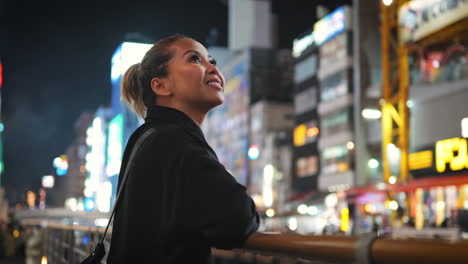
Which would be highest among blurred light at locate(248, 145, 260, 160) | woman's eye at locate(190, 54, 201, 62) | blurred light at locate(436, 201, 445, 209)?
blurred light at locate(248, 145, 260, 160)

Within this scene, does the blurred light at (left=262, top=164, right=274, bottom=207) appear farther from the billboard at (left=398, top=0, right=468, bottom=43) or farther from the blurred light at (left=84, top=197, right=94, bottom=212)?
the blurred light at (left=84, top=197, right=94, bottom=212)

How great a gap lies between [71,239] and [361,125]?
43230 mm

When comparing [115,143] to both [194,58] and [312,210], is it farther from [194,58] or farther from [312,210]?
[194,58]

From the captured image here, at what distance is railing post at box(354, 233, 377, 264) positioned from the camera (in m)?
1.14

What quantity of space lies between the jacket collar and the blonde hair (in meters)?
0.16

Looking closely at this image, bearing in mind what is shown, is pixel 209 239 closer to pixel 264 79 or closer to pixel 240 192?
pixel 240 192

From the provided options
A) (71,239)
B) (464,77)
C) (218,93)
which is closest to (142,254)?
(218,93)

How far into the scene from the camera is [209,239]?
5.36 feet

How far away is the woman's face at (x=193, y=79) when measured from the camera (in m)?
2.19

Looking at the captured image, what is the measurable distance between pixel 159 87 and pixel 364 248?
1.27m

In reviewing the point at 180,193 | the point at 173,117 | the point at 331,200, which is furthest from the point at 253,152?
the point at 180,193

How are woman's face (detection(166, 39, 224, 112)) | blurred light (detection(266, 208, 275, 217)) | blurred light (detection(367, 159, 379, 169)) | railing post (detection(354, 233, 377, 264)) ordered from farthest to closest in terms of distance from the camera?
1. blurred light (detection(266, 208, 275, 217))
2. blurred light (detection(367, 159, 379, 169))
3. woman's face (detection(166, 39, 224, 112))
4. railing post (detection(354, 233, 377, 264))

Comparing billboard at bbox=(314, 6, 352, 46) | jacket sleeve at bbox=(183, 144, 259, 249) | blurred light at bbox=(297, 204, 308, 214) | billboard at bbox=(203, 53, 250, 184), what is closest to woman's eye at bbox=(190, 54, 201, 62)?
jacket sleeve at bbox=(183, 144, 259, 249)

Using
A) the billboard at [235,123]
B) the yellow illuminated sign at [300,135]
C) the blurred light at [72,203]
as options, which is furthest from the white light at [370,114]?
the blurred light at [72,203]
